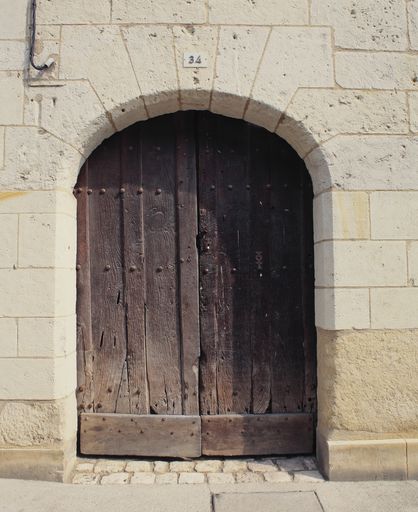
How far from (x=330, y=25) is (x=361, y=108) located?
508 mm

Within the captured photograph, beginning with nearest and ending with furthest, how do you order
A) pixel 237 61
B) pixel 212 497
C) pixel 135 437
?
pixel 212 497, pixel 237 61, pixel 135 437

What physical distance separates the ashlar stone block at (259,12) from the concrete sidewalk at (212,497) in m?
2.55

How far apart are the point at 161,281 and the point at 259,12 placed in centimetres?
165

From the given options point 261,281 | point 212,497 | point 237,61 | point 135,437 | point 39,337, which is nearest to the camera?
point 212,497

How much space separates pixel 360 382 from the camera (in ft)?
8.53

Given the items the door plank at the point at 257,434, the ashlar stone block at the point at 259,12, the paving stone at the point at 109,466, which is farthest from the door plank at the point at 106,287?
the ashlar stone block at the point at 259,12

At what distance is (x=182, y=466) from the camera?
274cm

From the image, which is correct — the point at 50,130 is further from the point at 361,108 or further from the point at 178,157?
the point at 361,108

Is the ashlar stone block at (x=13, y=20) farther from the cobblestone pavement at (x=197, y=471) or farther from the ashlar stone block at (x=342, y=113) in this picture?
the cobblestone pavement at (x=197, y=471)

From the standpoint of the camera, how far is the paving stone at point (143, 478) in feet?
8.37

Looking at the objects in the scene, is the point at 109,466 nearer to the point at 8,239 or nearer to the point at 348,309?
the point at 8,239

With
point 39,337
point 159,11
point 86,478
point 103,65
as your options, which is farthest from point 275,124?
point 86,478

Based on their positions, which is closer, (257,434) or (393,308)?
(393,308)

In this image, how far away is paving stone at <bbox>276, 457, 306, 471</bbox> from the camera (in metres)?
2.71
